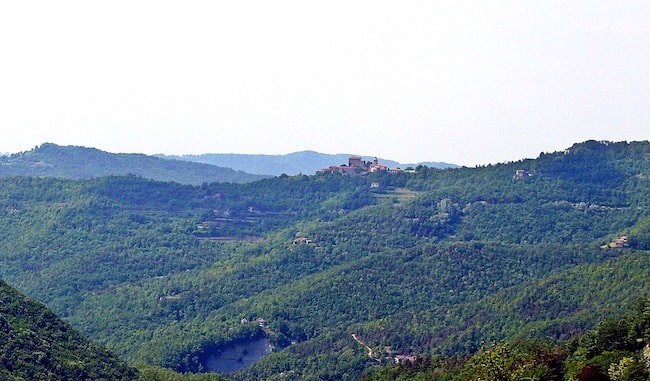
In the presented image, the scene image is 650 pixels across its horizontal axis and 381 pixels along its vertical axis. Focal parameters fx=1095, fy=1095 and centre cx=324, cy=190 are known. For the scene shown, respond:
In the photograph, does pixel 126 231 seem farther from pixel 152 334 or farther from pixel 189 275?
pixel 152 334

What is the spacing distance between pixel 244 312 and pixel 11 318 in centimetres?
5658

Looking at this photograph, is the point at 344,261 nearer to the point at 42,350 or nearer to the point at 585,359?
the point at 42,350

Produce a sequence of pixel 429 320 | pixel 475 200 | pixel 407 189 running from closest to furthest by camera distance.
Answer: pixel 429 320 < pixel 475 200 < pixel 407 189

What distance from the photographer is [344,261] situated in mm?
146125

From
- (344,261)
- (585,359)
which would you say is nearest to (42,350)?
(585,359)

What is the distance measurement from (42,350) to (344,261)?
8443 centimetres

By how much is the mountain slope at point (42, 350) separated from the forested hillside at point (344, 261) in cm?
2885

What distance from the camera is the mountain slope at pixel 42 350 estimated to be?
6094cm

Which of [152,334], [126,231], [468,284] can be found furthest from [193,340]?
[126,231]

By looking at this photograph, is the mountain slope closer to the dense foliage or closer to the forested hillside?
the dense foliage

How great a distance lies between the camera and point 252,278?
457ft

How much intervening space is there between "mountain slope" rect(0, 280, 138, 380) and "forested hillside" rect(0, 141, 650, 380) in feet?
94.7

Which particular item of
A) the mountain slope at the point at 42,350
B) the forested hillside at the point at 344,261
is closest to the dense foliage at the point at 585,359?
the mountain slope at the point at 42,350

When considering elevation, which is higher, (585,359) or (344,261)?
(585,359)
